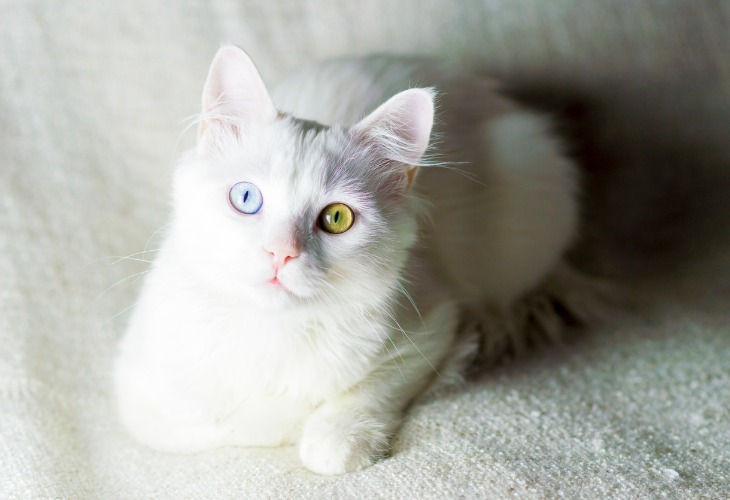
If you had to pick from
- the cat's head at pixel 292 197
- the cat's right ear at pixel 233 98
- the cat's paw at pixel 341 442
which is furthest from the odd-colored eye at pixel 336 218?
the cat's paw at pixel 341 442

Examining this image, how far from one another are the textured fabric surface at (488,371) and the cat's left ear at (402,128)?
18.5 inches

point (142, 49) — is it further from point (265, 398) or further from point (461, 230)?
point (265, 398)

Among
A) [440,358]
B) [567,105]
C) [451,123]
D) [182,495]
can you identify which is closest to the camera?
[182,495]

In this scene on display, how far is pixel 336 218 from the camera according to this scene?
125cm

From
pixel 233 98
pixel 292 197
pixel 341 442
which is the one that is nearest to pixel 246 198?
pixel 292 197

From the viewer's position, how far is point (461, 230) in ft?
6.03

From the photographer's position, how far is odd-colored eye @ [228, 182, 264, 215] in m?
1.23

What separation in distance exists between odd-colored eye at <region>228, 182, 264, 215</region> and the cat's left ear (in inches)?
8.3

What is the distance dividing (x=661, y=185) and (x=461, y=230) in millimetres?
857

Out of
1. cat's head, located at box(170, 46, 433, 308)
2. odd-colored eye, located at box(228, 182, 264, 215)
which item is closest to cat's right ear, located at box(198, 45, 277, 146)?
cat's head, located at box(170, 46, 433, 308)

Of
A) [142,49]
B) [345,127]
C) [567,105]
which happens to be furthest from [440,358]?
[142,49]

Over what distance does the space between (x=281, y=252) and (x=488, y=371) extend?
71cm

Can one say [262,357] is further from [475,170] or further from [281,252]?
[475,170]

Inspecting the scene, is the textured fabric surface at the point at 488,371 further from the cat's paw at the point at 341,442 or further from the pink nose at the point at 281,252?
the pink nose at the point at 281,252
